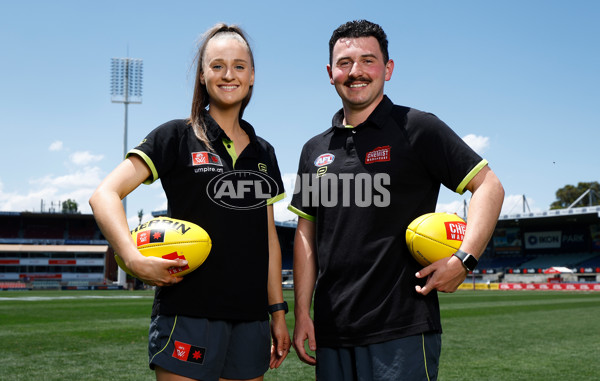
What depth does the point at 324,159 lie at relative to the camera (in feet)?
9.55

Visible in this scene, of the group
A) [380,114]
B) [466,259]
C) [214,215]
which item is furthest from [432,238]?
[214,215]

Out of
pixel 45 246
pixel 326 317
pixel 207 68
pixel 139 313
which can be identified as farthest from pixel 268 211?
pixel 45 246

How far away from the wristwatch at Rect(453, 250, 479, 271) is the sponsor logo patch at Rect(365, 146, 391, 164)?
58cm

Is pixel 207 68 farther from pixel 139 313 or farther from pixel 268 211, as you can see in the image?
pixel 139 313

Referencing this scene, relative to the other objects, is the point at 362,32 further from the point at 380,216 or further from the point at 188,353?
the point at 188,353

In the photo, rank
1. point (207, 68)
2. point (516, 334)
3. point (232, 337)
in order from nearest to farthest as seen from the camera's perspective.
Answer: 1. point (232, 337)
2. point (207, 68)
3. point (516, 334)

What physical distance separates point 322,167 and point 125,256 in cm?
112

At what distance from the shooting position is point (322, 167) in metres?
2.90

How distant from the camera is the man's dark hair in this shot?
9.18 ft

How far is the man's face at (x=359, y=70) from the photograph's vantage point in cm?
279

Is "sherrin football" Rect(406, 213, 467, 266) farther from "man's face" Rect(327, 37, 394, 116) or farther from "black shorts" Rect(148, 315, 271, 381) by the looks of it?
"black shorts" Rect(148, 315, 271, 381)

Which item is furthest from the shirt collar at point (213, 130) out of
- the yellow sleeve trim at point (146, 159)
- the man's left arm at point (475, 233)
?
the man's left arm at point (475, 233)

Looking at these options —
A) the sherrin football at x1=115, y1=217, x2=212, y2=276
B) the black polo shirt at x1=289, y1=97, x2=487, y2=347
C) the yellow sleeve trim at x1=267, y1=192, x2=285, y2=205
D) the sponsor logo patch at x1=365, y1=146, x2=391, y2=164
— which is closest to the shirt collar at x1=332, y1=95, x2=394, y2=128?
the black polo shirt at x1=289, y1=97, x2=487, y2=347

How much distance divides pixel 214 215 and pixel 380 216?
818 millimetres
